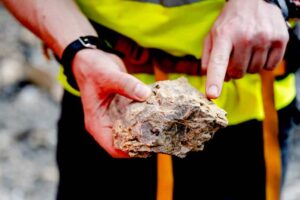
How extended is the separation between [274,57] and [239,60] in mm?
75

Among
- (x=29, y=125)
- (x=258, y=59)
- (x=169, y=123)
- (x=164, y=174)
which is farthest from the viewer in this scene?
(x=29, y=125)

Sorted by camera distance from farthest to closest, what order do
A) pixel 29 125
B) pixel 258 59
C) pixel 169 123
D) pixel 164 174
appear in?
pixel 29 125 → pixel 164 174 → pixel 258 59 → pixel 169 123

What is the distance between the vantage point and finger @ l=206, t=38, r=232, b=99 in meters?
1.09

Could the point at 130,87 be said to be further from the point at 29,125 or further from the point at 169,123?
the point at 29,125

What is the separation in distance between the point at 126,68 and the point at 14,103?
1.65 metres

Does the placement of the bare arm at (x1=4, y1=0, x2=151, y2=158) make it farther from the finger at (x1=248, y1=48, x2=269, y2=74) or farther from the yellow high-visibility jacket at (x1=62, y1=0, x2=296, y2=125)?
the finger at (x1=248, y1=48, x2=269, y2=74)

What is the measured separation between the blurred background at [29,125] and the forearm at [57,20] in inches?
46.8

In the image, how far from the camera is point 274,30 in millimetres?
1148

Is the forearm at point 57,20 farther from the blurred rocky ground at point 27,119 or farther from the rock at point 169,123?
the blurred rocky ground at point 27,119

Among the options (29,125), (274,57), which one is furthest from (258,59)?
(29,125)

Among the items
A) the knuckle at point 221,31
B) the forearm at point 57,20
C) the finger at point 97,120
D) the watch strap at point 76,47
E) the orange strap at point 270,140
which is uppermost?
the forearm at point 57,20

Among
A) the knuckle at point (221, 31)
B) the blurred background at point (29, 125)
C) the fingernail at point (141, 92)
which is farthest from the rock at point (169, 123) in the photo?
the blurred background at point (29, 125)

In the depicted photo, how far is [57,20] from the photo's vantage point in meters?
1.27

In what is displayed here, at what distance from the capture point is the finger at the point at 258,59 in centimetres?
117
